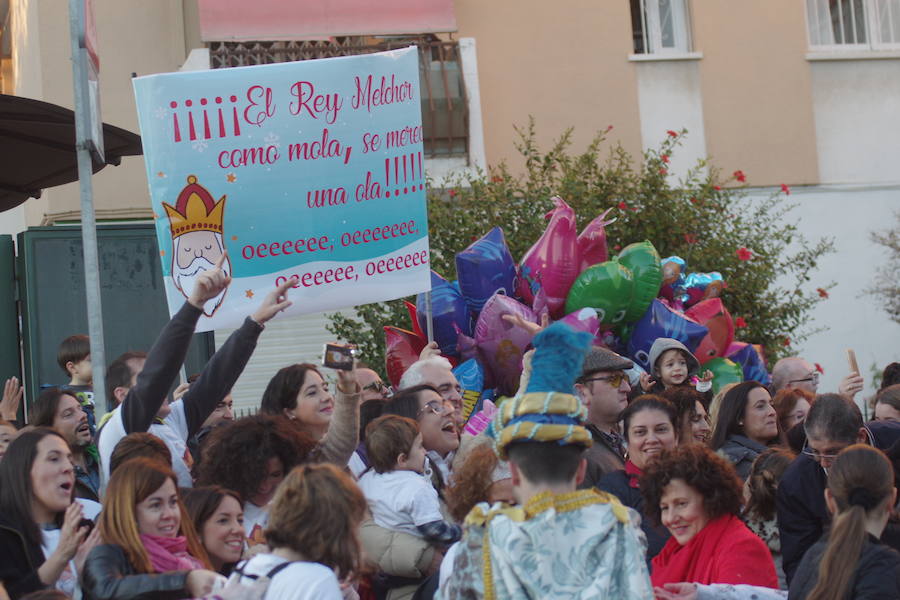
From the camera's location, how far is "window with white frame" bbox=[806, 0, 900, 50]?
17.4 m

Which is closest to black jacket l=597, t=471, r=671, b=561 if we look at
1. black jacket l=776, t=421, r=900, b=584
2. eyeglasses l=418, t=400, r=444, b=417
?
black jacket l=776, t=421, r=900, b=584

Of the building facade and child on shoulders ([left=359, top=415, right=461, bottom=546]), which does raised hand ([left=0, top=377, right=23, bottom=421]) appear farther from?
the building facade

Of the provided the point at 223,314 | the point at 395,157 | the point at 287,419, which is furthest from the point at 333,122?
the point at 287,419

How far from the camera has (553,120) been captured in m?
16.4

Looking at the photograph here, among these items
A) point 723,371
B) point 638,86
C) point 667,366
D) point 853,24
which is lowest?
point 723,371

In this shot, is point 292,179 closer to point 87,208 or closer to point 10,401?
point 87,208

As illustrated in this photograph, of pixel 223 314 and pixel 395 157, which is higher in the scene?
pixel 395 157

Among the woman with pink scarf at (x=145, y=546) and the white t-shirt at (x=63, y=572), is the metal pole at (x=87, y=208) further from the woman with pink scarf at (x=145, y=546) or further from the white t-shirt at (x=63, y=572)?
the woman with pink scarf at (x=145, y=546)

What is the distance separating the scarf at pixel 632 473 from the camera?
527cm

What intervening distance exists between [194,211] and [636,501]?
108 inches

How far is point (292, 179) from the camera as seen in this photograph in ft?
22.3

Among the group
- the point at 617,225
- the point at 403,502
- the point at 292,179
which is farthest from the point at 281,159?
the point at 617,225

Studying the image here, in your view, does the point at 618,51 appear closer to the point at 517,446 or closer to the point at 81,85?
the point at 81,85

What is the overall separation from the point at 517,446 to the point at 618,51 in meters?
13.9
